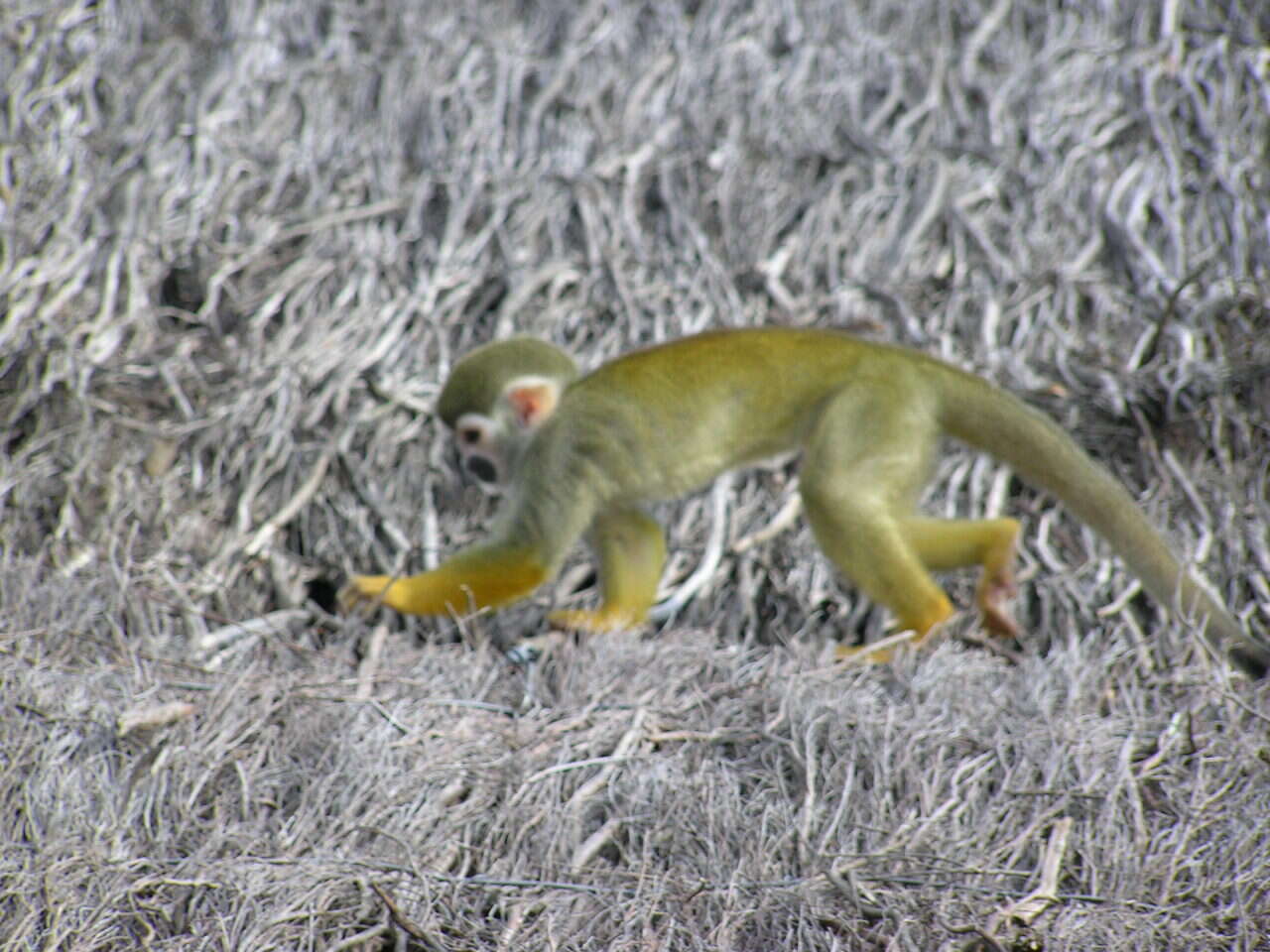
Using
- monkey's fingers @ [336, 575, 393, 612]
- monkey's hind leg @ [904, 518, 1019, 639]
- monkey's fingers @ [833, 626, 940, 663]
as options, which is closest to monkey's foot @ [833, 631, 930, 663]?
monkey's fingers @ [833, 626, 940, 663]

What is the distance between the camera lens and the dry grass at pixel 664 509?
1992 millimetres

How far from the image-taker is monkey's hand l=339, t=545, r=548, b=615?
3025 millimetres

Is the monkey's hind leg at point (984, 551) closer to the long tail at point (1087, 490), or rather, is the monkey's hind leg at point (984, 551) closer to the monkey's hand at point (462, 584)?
the long tail at point (1087, 490)

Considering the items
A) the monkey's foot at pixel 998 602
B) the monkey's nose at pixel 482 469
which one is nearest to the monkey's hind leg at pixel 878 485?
the monkey's foot at pixel 998 602

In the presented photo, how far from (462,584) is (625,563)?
483mm

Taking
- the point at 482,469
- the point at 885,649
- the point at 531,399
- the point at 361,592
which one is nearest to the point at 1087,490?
the point at 885,649

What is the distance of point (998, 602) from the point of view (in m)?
3.05

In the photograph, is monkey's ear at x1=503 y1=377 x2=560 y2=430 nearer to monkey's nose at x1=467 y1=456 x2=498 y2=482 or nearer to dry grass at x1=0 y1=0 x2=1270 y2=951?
monkey's nose at x1=467 y1=456 x2=498 y2=482

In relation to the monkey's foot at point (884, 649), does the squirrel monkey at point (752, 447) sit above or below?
above

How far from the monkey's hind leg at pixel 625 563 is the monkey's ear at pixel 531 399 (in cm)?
32

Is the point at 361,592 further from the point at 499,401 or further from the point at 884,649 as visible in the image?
the point at 884,649

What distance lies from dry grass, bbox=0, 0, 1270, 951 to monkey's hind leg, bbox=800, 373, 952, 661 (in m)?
0.23

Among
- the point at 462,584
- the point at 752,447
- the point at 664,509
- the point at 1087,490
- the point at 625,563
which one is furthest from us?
the point at 664,509

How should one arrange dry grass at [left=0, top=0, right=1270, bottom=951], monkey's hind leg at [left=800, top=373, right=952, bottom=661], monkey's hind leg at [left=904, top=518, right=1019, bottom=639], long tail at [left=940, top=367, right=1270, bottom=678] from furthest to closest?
monkey's hind leg at [left=904, top=518, right=1019, bottom=639] < monkey's hind leg at [left=800, top=373, right=952, bottom=661] < long tail at [left=940, top=367, right=1270, bottom=678] < dry grass at [left=0, top=0, right=1270, bottom=951]
